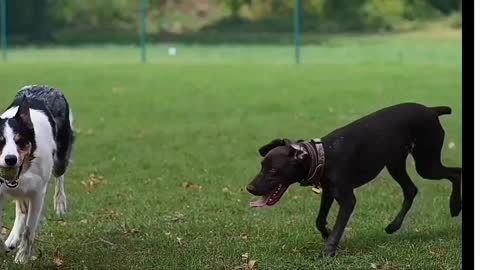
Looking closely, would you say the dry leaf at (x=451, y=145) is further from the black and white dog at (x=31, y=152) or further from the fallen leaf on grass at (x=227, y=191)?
the black and white dog at (x=31, y=152)

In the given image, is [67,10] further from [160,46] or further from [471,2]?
[471,2]

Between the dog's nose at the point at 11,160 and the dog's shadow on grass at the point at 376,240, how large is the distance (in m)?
1.76

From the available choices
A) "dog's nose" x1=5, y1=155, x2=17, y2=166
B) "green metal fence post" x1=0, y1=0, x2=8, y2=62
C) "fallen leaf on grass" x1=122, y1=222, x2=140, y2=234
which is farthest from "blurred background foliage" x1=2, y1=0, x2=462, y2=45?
"dog's nose" x1=5, y1=155, x2=17, y2=166

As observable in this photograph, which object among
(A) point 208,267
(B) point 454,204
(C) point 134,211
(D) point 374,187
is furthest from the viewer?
(D) point 374,187

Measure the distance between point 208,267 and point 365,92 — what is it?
36.8 feet

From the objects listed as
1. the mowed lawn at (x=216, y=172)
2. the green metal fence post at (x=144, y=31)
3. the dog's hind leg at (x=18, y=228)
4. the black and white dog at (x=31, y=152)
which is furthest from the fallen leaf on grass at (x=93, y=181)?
the green metal fence post at (x=144, y=31)

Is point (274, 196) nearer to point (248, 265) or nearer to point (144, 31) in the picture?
point (248, 265)

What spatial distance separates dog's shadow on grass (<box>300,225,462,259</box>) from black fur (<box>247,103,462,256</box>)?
0.14 meters

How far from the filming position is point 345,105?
46.0 ft

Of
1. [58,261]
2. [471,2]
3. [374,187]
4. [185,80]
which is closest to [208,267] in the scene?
[58,261]

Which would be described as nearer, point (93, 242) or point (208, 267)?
point (208, 267)

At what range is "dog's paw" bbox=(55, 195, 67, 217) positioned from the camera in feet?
21.3

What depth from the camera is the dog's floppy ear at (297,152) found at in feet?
15.9

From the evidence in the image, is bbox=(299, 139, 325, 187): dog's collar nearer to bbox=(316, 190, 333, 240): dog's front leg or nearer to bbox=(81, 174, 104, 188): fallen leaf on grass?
bbox=(316, 190, 333, 240): dog's front leg
